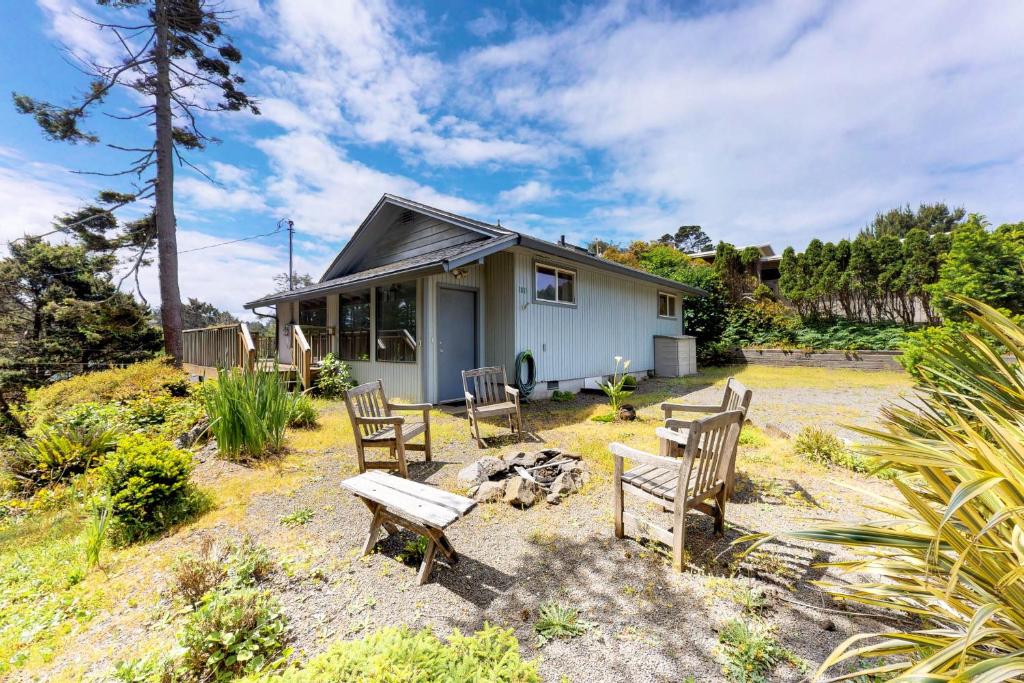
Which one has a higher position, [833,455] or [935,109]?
[935,109]

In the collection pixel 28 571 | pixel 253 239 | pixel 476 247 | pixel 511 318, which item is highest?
pixel 253 239

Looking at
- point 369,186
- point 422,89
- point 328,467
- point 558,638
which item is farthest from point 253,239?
point 558,638

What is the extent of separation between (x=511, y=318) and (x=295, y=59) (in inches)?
299

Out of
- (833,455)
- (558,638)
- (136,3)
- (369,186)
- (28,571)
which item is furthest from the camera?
(369,186)

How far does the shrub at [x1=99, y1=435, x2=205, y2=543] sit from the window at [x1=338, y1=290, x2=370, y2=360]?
18.2ft

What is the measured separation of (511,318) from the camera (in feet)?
26.3

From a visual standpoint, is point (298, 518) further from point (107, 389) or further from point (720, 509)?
point (107, 389)

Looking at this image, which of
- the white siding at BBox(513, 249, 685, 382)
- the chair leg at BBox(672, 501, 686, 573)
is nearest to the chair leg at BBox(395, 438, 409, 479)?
the chair leg at BBox(672, 501, 686, 573)

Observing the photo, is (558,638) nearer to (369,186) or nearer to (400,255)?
(400,255)

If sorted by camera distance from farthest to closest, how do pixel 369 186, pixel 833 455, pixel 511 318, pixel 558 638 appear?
pixel 369 186, pixel 511 318, pixel 833 455, pixel 558 638

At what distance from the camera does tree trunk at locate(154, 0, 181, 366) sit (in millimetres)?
10695

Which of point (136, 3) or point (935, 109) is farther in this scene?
point (136, 3)

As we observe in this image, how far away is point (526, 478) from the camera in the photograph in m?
3.79

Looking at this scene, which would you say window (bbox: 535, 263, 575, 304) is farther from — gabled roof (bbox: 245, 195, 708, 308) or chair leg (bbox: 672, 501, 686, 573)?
chair leg (bbox: 672, 501, 686, 573)
